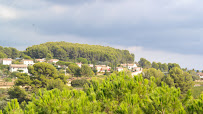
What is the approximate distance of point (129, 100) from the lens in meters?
7.65

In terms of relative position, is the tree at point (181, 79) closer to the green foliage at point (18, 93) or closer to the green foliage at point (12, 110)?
the green foliage at point (18, 93)

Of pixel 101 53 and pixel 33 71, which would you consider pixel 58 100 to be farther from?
pixel 101 53

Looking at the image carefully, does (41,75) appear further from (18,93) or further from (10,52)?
(10,52)

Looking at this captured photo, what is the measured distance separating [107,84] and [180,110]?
3528mm

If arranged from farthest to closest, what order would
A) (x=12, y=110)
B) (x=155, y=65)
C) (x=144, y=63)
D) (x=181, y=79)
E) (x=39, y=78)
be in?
(x=144, y=63), (x=155, y=65), (x=39, y=78), (x=181, y=79), (x=12, y=110)

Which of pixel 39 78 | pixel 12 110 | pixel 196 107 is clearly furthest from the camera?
pixel 39 78

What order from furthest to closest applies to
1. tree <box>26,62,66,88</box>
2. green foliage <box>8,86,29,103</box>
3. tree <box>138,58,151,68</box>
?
tree <box>138,58,151,68</box> → tree <box>26,62,66,88</box> → green foliage <box>8,86,29,103</box>

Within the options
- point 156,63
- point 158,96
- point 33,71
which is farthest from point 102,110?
point 156,63

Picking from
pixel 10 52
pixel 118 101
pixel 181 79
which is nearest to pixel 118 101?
pixel 118 101

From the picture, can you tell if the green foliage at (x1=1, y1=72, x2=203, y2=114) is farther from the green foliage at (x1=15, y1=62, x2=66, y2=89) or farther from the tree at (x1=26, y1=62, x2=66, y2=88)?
the tree at (x1=26, y1=62, x2=66, y2=88)

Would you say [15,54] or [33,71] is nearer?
[33,71]

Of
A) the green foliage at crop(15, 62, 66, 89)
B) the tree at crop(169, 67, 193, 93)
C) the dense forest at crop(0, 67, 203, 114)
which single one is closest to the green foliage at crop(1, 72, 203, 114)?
the dense forest at crop(0, 67, 203, 114)

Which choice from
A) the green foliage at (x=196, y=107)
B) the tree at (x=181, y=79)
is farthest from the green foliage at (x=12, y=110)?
the tree at (x=181, y=79)

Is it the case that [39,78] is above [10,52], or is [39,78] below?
below
